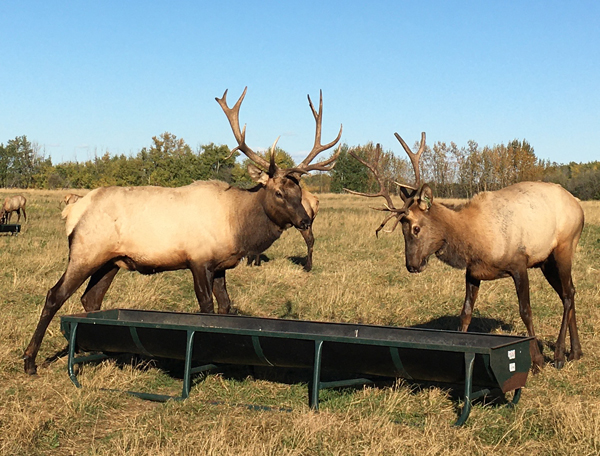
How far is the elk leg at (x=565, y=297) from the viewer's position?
7.20 metres

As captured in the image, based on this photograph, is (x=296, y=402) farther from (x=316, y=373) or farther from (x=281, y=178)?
(x=281, y=178)

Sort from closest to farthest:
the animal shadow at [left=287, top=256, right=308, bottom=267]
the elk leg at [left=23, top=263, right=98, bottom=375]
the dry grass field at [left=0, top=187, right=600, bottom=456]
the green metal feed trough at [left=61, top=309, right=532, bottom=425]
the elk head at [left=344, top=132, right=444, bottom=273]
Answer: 1. the dry grass field at [left=0, top=187, right=600, bottom=456]
2. the green metal feed trough at [left=61, top=309, right=532, bottom=425]
3. the elk leg at [left=23, top=263, right=98, bottom=375]
4. the elk head at [left=344, top=132, right=444, bottom=273]
5. the animal shadow at [left=287, top=256, right=308, bottom=267]

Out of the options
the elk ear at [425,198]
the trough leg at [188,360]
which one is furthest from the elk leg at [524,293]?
the trough leg at [188,360]

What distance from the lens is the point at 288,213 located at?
736 cm

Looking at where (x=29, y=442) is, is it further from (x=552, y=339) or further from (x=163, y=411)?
(x=552, y=339)

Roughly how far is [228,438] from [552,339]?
5.13 meters

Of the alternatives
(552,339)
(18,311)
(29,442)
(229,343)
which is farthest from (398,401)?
(18,311)

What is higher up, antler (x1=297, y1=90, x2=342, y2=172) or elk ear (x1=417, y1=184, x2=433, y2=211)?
antler (x1=297, y1=90, x2=342, y2=172)

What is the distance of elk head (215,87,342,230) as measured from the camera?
7.34 meters

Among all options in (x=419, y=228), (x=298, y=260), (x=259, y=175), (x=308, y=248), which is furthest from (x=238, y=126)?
(x=298, y=260)

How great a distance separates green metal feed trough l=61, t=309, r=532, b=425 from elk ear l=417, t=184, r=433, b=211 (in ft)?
5.28

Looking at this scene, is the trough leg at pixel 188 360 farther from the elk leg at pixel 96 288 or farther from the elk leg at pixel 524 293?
the elk leg at pixel 524 293

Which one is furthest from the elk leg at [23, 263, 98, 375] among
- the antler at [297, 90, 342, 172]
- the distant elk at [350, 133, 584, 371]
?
the distant elk at [350, 133, 584, 371]

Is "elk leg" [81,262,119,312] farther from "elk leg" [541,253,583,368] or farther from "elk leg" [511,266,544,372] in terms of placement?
"elk leg" [541,253,583,368]
